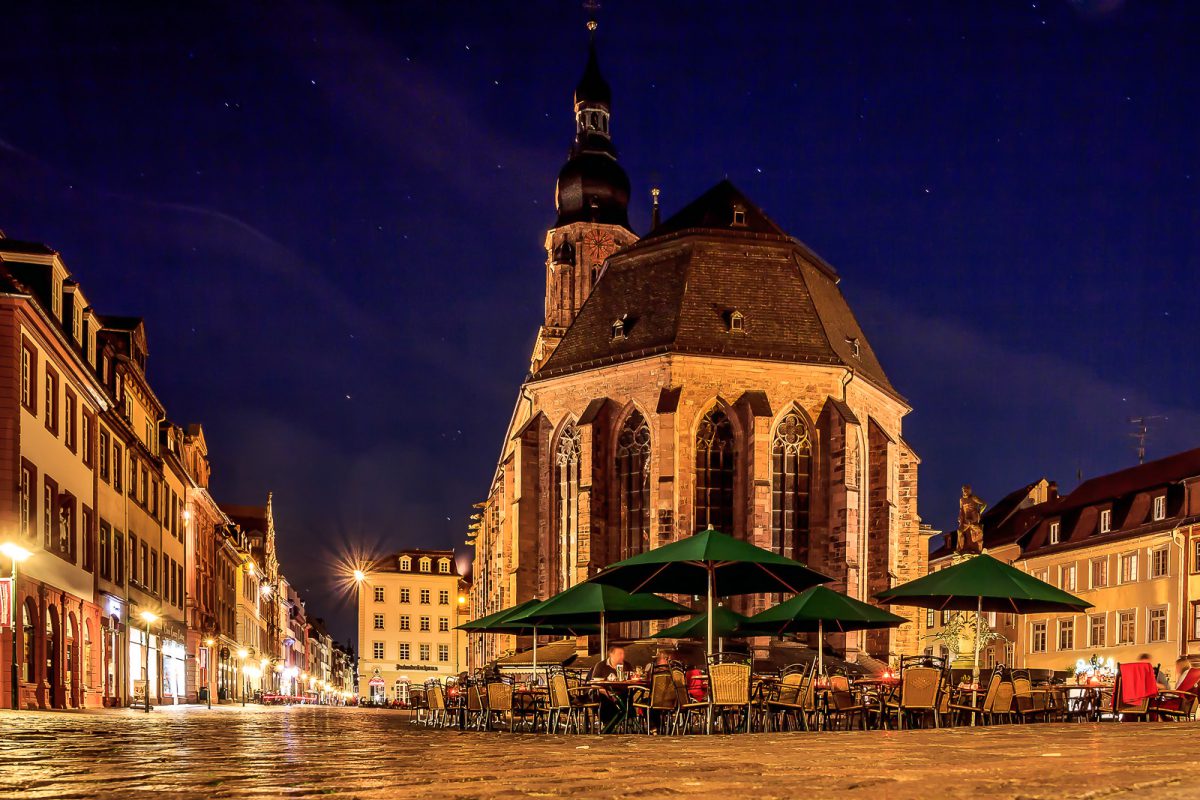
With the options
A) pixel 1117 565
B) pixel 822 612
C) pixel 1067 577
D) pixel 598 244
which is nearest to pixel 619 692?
pixel 822 612

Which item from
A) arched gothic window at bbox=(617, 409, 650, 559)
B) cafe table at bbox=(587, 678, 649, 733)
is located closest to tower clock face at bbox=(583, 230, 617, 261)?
arched gothic window at bbox=(617, 409, 650, 559)

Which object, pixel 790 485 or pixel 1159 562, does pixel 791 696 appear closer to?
pixel 790 485

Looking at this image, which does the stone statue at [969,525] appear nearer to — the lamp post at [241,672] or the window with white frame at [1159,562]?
the window with white frame at [1159,562]

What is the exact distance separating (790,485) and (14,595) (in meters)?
22.2

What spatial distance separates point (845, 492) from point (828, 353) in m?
4.20

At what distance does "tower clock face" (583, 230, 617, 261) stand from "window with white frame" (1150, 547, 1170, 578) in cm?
2523

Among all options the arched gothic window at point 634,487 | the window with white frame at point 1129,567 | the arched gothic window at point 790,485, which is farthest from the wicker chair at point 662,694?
the window with white frame at point 1129,567

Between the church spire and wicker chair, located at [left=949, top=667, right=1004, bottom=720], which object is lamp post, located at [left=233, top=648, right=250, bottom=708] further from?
wicker chair, located at [left=949, top=667, right=1004, bottom=720]

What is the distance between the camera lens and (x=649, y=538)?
39.0 meters

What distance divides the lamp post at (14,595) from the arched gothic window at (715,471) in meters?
19.6

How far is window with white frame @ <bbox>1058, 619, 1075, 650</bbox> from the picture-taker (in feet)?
178

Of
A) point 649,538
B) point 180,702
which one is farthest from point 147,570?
point 649,538

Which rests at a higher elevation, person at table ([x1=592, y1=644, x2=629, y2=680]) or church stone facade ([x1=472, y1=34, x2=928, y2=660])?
church stone facade ([x1=472, y1=34, x2=928, y2=660])

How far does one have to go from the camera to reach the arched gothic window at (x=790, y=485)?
39.6m
